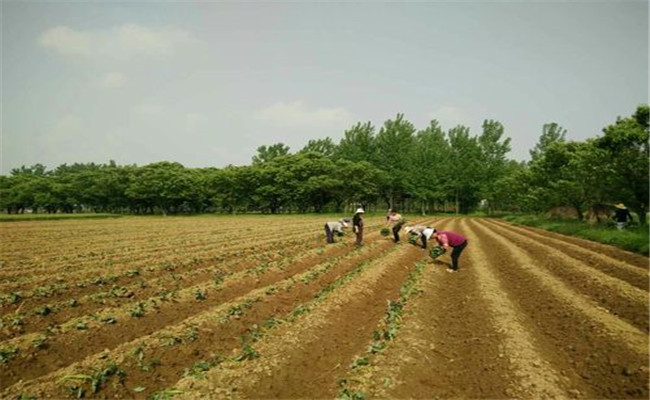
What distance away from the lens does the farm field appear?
635 centimetres

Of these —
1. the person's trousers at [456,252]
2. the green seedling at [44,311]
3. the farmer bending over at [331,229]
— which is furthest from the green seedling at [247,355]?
the farmer bending over at [331,229]

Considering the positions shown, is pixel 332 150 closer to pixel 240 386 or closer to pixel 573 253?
pixel 573 253

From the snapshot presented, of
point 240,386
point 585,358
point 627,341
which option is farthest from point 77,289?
point 627,341

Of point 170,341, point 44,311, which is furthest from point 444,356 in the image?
point 44,311

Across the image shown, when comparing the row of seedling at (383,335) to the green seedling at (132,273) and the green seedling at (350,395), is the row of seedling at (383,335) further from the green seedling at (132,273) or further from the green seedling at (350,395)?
the green seedling at (132,273)

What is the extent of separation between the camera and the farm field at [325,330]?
20.8 ft

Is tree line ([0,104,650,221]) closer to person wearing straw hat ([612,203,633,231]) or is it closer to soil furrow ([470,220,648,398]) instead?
person wearing straw hat ([612,203,633,231])

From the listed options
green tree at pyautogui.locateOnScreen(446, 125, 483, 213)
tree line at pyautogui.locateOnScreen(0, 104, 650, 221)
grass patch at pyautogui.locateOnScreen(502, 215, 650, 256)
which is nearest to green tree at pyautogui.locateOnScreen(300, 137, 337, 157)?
tree line at pyautogui.locateOnScreen(0, 104, 650, 221)

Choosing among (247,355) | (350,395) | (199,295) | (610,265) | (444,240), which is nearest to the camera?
(350,395)

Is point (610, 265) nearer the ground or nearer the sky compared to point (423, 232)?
nearer the ground

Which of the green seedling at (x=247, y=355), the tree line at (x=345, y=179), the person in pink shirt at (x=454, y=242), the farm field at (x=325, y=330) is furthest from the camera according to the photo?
the tree line at (x=345, y=179)

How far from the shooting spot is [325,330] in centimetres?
877

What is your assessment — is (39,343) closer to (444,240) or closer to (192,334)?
(192,334)

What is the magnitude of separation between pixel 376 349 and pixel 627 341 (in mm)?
5409
